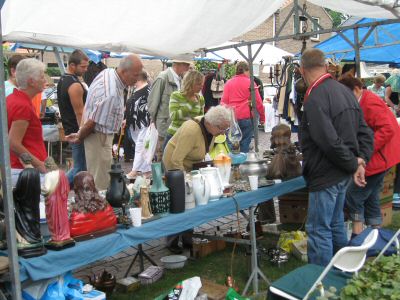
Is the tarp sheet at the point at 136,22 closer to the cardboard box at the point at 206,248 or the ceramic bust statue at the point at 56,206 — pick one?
the ceramic bust statue at the point at 56,206

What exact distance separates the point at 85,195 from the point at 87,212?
0.29ft

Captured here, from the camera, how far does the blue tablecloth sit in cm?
203

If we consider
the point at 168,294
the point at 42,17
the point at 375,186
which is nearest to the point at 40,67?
the point at 42,17

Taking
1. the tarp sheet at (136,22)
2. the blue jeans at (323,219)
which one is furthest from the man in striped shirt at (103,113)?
the blue jeans at (323,219)

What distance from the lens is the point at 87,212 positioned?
2314 mm

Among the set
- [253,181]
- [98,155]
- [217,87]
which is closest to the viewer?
[253,181]

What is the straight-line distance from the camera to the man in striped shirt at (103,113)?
373 centimetres

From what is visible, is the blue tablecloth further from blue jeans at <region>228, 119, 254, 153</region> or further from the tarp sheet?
blue jeans at <region>228, 119, 254, 153</region>

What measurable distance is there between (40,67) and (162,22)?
1266mm

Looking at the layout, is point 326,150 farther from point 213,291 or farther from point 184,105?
point 184,105

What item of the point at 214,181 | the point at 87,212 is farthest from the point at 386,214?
the point at 87,212

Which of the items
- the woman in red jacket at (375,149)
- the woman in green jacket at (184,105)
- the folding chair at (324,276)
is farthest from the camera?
the woman in green jacket at (184,105)

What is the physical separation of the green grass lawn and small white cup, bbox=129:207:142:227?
1.10 metres

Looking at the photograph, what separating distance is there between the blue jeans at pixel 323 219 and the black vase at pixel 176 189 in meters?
0.94
